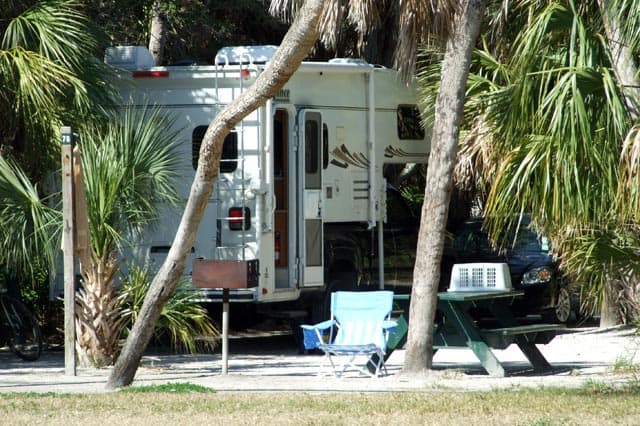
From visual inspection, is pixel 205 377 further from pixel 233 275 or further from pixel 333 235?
pixel 333 235

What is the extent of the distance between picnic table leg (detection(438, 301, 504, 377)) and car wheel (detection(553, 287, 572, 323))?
5136mm

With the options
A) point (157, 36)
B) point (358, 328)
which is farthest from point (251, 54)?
point (157, 36)

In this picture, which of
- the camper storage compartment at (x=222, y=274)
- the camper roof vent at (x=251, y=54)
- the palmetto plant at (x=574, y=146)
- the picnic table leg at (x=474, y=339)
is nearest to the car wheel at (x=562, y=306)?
the picnic table leg at (x=474, y=339)

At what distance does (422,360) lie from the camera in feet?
37.6

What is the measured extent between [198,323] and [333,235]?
2234mm

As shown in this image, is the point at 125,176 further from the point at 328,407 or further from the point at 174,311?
the point at 328,407

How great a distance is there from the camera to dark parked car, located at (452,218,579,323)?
53.8 feet

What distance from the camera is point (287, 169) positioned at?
13930mm

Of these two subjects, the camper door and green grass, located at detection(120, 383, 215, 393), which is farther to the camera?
the camper door

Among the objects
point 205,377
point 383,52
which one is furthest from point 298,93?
point 383,52

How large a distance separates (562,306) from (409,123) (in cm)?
342

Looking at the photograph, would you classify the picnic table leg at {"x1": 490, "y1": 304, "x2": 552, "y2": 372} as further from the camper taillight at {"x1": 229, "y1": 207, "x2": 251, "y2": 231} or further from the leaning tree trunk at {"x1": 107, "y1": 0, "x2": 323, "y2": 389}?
the leaning tree trunk at {"x1": 107, "y1": 0, "x2": 323, "y2": 389}

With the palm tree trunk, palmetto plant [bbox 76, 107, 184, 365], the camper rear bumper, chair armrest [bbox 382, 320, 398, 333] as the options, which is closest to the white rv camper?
the camper rear bumper

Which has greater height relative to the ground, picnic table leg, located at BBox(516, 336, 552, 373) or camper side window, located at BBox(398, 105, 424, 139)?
camper side window, located at BBox(398, 105, 424, 139)
